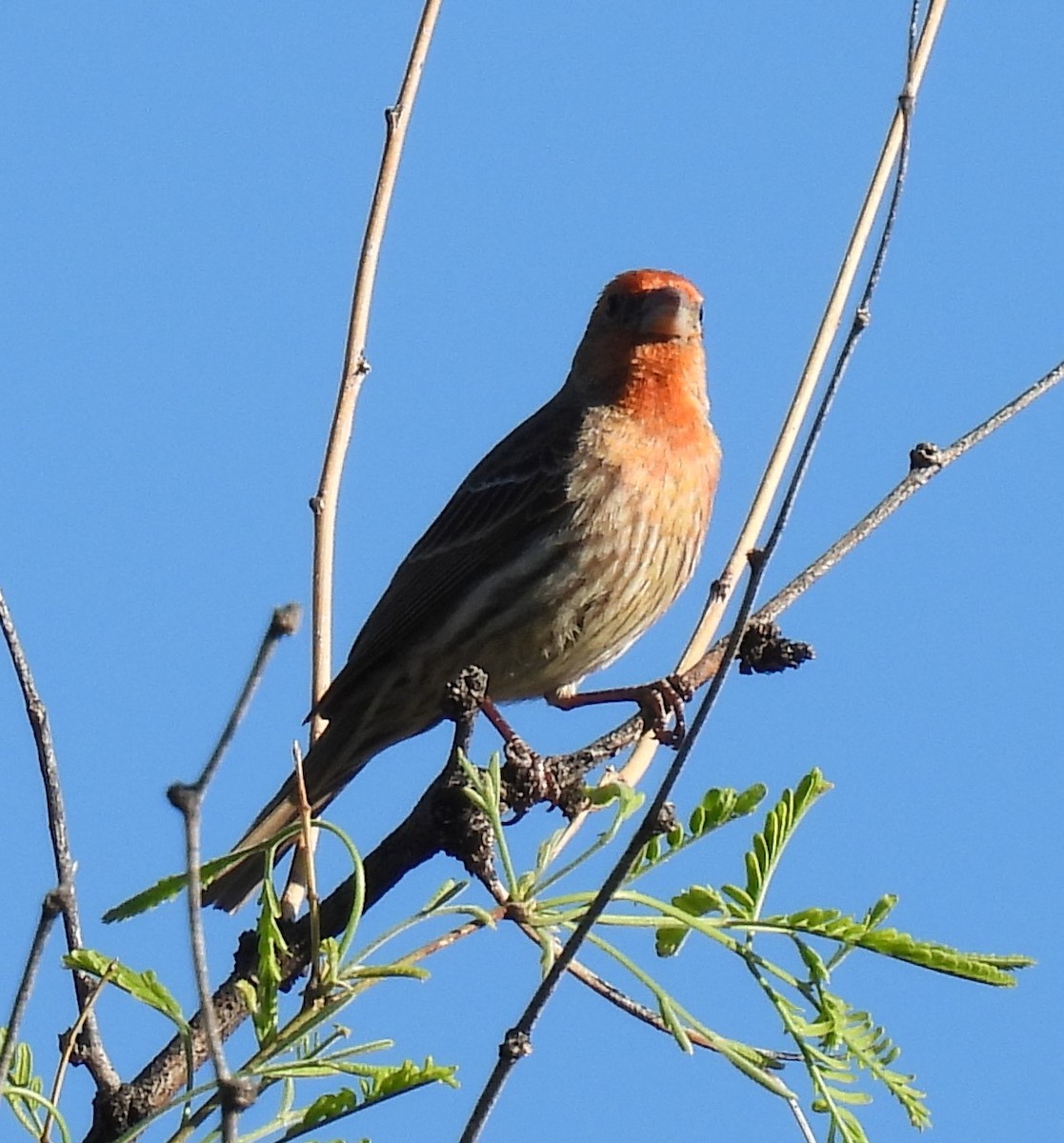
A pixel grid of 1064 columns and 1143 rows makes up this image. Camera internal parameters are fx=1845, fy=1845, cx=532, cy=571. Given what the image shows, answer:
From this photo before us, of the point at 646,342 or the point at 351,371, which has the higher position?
the point at 646,342

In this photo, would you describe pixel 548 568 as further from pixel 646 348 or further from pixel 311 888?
pixel 311 888

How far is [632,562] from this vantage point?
23.2 ft

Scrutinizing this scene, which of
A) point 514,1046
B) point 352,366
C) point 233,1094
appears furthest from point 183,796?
point 352,366

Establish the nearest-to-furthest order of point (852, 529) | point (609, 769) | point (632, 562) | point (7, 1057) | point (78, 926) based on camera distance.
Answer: point (7, 1057) → point (78, 926) → point (852, 529) → point (609, 769) → point (632, 562)

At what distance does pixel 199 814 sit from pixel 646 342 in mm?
5886

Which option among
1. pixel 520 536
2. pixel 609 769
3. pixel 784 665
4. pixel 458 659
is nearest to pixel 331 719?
pixel 458 659

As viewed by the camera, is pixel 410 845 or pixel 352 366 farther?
pixel 352 366

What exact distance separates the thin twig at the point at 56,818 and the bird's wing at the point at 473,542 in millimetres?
3702

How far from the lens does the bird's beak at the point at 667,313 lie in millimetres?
7898

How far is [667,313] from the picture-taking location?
7.91 meters

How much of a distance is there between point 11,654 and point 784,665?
1.99 metres

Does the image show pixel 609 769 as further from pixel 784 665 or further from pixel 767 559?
pixel 767 559

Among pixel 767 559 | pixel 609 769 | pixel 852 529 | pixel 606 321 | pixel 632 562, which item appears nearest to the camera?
pixel 767 559

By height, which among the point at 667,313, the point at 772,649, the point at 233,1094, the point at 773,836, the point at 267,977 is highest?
the point at 667,313
